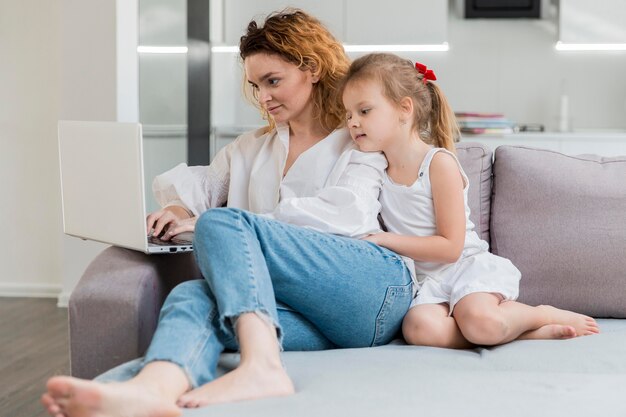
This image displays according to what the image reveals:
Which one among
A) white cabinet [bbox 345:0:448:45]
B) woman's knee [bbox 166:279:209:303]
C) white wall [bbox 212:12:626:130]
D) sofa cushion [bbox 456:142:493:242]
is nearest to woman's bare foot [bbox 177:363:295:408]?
woman's knee [bbox 166:279:209:303]

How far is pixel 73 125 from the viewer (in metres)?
2.06

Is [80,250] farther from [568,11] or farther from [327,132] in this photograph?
[568,11]

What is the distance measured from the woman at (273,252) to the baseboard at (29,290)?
2.37 m

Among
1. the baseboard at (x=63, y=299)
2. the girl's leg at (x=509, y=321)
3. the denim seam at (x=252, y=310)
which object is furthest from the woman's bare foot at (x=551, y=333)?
the baseboard at (x=63, y=299)

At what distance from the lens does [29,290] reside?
4535mm

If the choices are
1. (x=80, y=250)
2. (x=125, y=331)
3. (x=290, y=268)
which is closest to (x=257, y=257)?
(x=290, y=268)

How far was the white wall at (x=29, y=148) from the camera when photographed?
449cm

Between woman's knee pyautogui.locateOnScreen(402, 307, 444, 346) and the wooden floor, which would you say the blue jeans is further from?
the wooden floor

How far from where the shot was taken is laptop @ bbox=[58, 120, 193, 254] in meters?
1.89

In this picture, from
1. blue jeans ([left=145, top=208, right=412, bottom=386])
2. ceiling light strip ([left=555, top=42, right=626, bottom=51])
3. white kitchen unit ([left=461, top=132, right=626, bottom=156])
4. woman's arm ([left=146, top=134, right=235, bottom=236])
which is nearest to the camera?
blue jeans ([left=145, top=208, right=412, bottom=386])

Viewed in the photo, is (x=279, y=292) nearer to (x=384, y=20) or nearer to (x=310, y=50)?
(x=310, y=50)

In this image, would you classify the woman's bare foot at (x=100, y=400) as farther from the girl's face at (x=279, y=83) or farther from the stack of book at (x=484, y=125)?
the stack of book at (x=484, y=125)

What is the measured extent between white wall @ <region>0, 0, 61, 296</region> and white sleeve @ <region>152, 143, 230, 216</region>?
2.30m

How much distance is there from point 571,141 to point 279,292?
9.48ft
